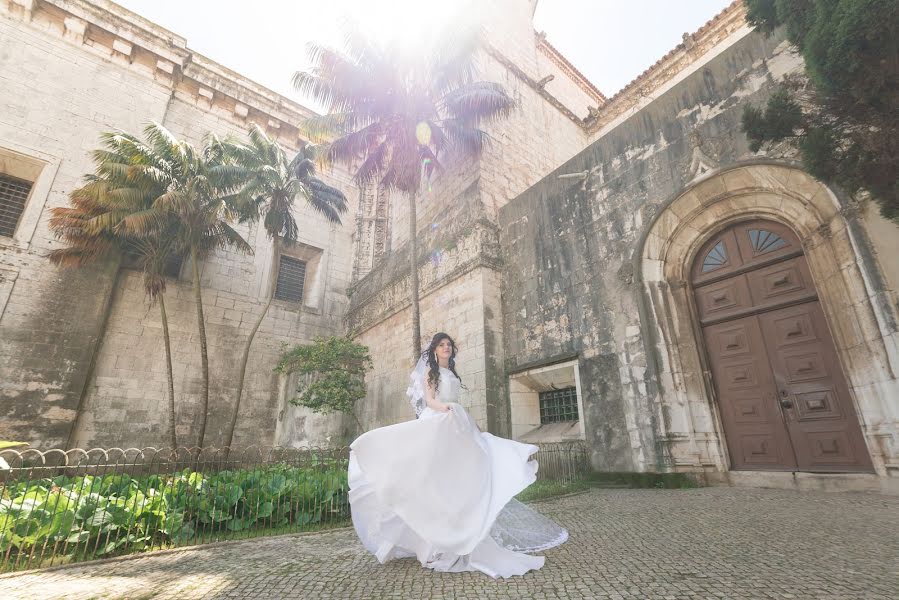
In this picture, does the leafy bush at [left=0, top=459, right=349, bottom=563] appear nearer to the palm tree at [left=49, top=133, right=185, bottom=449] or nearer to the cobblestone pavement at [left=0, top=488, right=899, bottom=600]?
the cobblestone pavement at [left=0, top=488, right=899, bottom=600]

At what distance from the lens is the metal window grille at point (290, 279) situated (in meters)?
14.7

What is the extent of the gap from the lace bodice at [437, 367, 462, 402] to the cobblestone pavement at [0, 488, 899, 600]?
3.96 ft

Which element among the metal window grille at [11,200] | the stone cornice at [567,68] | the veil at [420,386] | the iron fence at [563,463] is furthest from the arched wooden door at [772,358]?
the metal window grille at [11,200]

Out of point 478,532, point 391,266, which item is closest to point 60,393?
point 391,266

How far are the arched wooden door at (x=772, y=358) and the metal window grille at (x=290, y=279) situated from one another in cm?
1325

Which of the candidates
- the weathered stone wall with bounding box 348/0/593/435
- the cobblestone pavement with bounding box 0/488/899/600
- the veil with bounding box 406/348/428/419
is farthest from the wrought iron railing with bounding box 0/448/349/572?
the weathered stone wall with bounding box 348/0/593/435

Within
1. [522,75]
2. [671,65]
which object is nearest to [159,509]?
[522,75]

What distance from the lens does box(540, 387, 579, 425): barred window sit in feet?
24.7

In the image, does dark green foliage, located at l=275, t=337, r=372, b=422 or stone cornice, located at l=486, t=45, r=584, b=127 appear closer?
dark green foliage, located at l=275, t=337, r=372, b=422

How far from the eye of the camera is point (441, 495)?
8.86 feet

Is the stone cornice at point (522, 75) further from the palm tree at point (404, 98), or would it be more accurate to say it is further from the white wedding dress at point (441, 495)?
the white wedding dress at point (441, 495)

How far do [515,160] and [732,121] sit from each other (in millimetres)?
6318

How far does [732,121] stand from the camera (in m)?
5.65

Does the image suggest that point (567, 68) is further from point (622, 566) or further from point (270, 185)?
point (622, 566)
